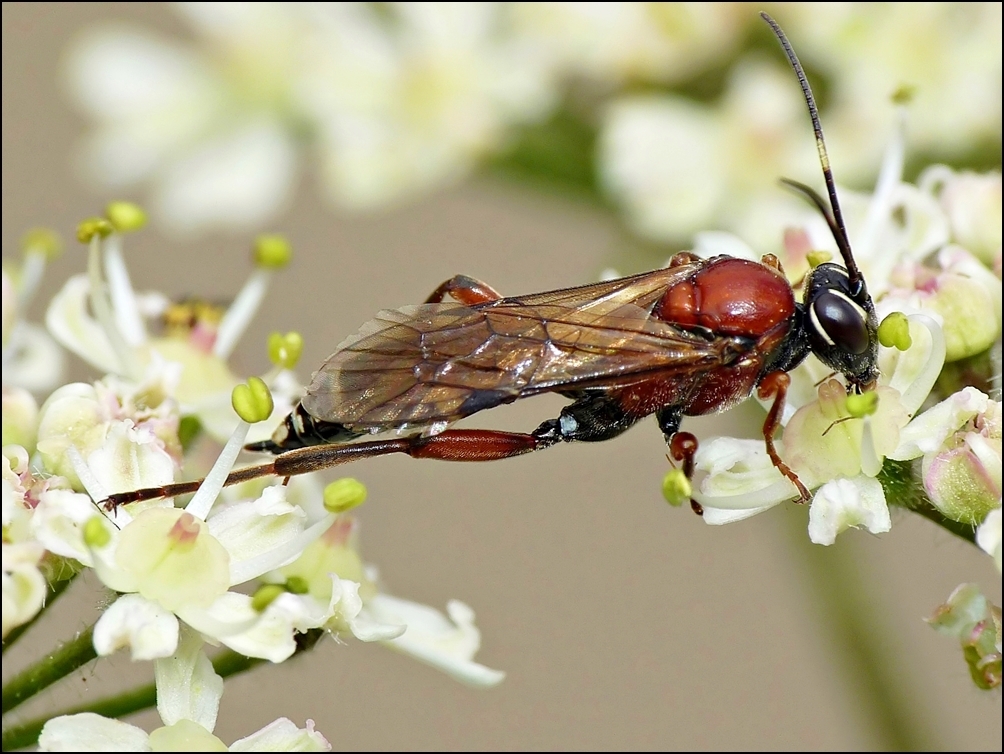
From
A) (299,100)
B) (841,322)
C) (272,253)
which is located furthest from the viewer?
(299,100)

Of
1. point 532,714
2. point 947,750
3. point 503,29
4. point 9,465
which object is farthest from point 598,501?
point 9,465

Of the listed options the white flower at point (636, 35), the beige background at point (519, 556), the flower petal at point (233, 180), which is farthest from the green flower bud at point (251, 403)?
the beige background at point (519, 556)

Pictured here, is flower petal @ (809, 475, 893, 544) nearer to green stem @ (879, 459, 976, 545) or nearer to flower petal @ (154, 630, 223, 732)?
green stem @ (879, 459, 976, 545)

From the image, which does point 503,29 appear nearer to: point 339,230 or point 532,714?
point 532,714

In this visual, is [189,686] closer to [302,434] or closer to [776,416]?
[302,434]

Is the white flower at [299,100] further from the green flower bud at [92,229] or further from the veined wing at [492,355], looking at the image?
the veined wing at [492,355]

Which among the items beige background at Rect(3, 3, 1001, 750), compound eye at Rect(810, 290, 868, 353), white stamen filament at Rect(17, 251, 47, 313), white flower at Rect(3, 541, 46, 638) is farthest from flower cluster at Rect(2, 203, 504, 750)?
beige background at Rect(3, 3, 1001, 750)

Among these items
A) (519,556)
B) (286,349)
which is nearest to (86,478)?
(286,349)
